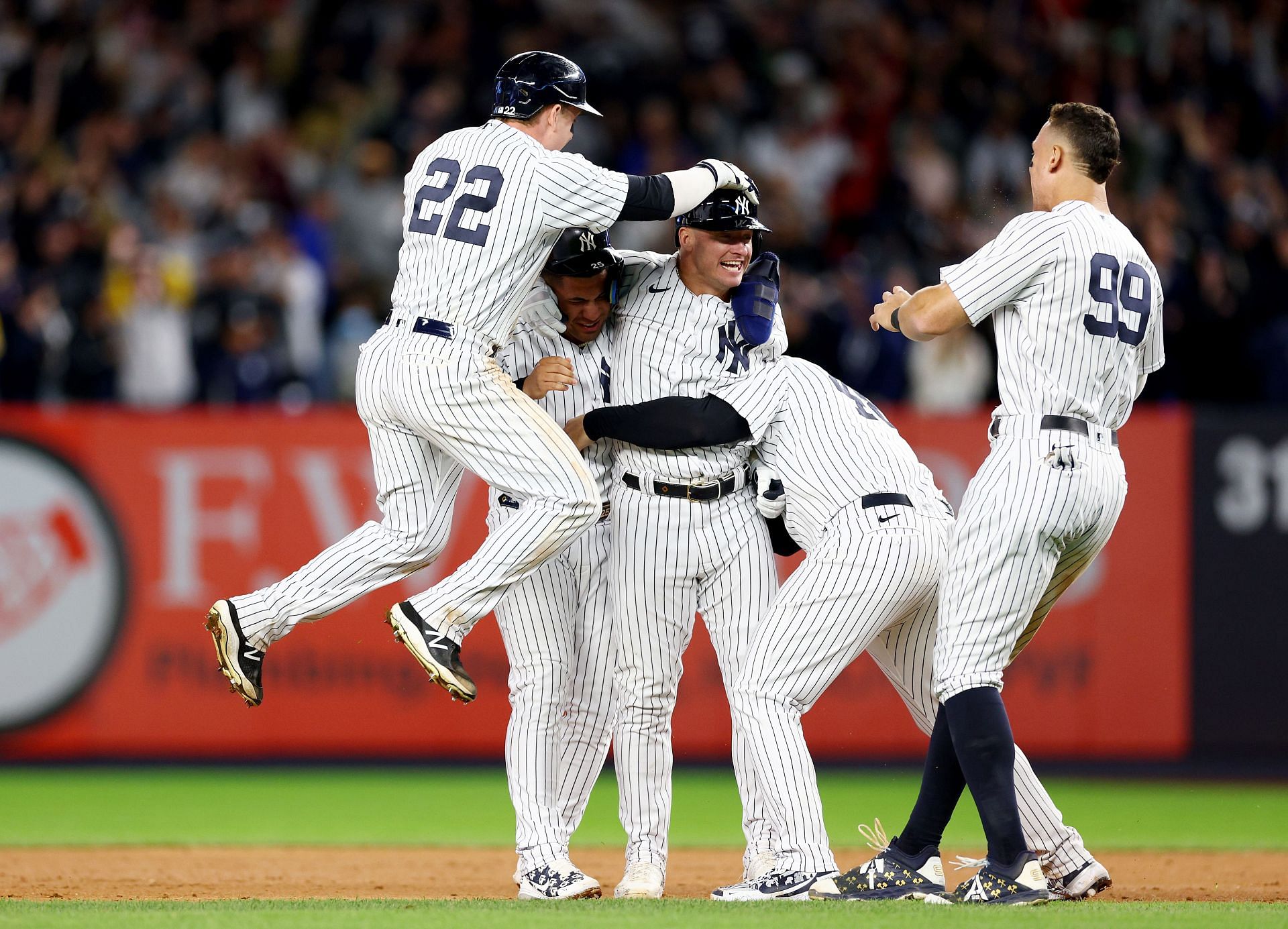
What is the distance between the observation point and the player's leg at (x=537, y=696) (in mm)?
5805

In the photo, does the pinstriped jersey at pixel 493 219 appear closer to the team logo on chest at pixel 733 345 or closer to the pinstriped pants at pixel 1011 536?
the team logo on chest at pixel 733 345

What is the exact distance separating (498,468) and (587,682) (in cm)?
99

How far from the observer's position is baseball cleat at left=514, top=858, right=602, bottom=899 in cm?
564

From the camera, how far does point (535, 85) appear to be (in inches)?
227

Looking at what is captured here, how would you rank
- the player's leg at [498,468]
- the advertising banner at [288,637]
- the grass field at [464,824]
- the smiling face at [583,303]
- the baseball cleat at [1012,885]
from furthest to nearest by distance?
the advertising banner at [288,637] → the smiling face at [583,303] → the player's leg at [498,468] → the baseball cleat at [1012,885] → the grass field at [464,824]

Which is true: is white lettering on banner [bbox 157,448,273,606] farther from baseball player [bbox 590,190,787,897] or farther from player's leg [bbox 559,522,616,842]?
baseball player [bbox 590,190,787,897]

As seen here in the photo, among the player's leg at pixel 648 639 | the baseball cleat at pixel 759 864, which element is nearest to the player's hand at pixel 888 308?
the player's leg at pixel 648 639

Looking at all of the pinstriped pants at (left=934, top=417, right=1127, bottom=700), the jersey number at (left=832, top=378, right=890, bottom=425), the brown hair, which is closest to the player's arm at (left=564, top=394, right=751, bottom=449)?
the jersey number at (left=832, top=378, right=890, bottom=425)

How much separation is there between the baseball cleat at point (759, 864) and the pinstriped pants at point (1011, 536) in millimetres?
942

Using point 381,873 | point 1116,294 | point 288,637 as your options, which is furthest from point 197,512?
point 1116,294

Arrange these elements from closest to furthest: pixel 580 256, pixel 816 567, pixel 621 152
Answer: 1. pixel 816 567
2. pixel 580 256
3. pixel 621 152

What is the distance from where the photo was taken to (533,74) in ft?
18.9

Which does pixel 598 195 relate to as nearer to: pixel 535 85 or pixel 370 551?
pixel 535 85

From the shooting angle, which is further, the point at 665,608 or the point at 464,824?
the point at 464,824
